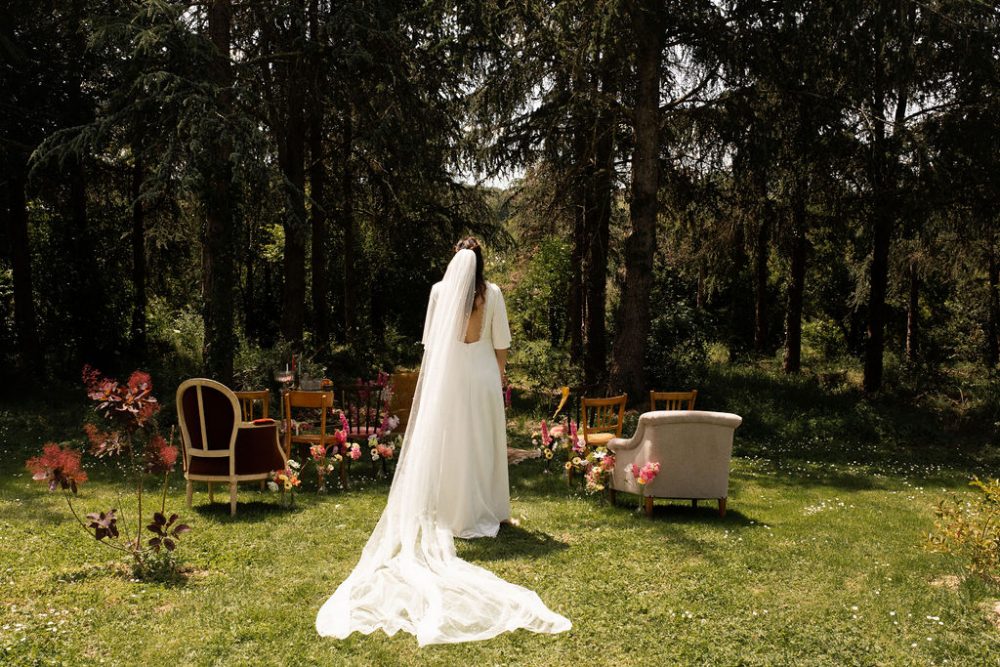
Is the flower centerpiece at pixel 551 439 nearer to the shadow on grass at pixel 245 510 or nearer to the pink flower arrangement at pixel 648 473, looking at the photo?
the pink flower arrangement at pixel 648 473

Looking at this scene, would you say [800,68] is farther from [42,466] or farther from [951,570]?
[42,466]

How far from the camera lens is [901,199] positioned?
45.0 ft

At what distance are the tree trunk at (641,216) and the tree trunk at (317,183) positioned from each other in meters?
5.25

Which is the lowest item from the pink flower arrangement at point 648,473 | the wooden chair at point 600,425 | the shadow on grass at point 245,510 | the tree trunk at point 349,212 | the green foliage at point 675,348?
the shadow on grass at point 245,510

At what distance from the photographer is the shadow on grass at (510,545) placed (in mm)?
5789

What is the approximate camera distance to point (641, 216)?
513 inches

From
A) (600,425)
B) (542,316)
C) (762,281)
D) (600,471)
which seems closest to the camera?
(600,471)

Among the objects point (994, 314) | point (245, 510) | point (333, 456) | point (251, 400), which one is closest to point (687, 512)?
point (333, 456)

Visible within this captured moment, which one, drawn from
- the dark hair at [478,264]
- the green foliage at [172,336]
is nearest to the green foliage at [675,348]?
the dark hair at [478,264]

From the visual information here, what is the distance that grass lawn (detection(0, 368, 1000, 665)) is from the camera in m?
4.09

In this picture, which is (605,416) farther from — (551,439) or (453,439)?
(453,439)

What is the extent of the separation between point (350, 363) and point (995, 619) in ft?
42.2

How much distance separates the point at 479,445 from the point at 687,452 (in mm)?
1915

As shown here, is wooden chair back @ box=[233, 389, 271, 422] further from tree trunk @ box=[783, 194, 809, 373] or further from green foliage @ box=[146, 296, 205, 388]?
tree trunk @ box=[783, 194, 809, 373]
